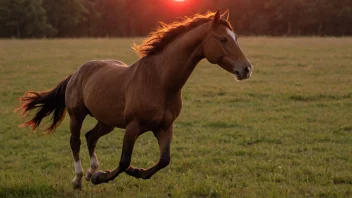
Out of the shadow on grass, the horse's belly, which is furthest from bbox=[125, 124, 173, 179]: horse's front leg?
the shadow on grass

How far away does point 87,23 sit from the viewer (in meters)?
69.5

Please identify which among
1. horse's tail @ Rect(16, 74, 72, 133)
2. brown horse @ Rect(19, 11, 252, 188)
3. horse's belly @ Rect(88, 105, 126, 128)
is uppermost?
brown horse @ Rect(19, 11, 252, 188)

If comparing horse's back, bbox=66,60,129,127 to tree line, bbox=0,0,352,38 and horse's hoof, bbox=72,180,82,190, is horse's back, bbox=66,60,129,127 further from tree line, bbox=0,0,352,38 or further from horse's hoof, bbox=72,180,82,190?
tree line, bbox=0,0,352,38

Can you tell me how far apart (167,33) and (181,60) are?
49 centimetres

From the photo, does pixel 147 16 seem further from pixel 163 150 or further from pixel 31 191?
pixel 163 150

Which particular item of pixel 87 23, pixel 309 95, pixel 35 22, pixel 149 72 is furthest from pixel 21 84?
pixel 87 23

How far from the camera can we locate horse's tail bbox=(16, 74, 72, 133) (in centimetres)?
741

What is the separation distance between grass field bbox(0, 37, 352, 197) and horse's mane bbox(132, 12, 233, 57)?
1921 mm

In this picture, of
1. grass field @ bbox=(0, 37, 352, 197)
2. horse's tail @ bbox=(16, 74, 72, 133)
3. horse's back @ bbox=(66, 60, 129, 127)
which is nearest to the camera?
horse's back @ bbox=(66, 60, 129, 127)

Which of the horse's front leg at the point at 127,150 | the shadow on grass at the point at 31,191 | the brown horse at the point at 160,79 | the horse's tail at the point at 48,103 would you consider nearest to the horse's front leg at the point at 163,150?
the brown horse at the point at 160,79

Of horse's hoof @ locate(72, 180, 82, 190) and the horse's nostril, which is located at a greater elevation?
the horse's nostril

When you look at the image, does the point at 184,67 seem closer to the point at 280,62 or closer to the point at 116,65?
the point at 116,65

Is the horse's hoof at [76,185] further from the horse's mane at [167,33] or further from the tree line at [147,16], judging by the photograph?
the tree line at [147,16]

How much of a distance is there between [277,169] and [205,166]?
3.80 feet
